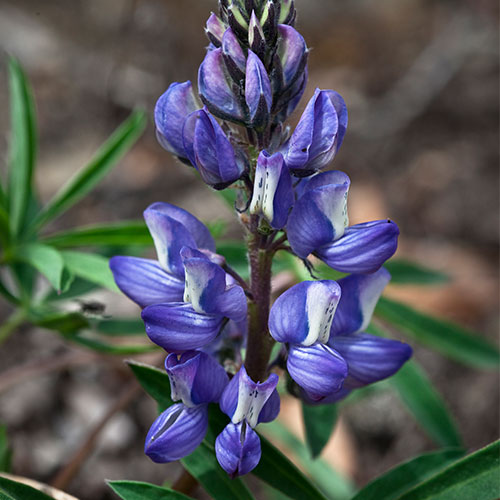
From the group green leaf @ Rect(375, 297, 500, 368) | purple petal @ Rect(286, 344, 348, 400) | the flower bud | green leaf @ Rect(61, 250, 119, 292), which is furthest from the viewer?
green leaf @ Rect(375, 297, 500, 368)

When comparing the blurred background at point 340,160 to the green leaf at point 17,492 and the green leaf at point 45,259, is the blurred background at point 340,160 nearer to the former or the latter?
the green leaf at point 45,259

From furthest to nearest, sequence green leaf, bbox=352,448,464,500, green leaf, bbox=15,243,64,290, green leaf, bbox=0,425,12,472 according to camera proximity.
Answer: green leaf, bbox=0,425,12,472 → green leaf, bbox=15,243,64,290 → green leaf, bbox=352,448,464,500

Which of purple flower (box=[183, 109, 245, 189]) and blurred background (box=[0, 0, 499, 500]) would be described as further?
blurred background (box=[0, 0, 499, 500])

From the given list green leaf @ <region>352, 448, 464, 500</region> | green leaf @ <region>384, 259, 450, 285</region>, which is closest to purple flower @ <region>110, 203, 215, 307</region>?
green leaf @ <region>352, 448, 464, 500</region>

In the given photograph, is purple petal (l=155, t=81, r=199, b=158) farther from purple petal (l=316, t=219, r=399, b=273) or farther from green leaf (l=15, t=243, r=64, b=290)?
green leaf (l=15, t=243, r=64, b=290)

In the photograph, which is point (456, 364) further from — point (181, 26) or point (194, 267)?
point (181, 26)

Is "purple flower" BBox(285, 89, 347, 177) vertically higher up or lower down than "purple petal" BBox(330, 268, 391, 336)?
higher up
